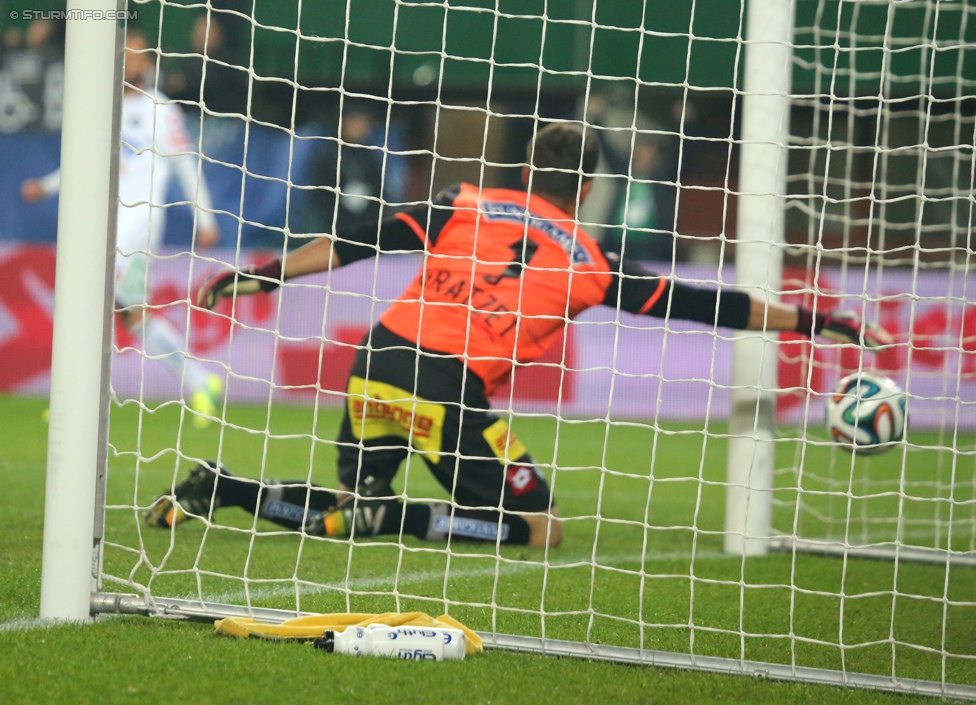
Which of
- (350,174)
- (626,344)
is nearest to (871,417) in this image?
(626,344)

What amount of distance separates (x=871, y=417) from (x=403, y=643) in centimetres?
218

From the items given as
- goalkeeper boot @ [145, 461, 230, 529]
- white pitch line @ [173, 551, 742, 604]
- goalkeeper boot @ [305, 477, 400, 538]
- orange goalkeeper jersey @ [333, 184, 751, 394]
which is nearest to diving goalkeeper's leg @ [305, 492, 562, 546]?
goalkeeper boot @ [305, 477, 400, 538]

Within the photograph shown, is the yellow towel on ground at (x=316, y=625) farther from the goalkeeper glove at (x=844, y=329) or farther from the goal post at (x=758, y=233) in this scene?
the goalkeeper glove at (x=844, y=329)

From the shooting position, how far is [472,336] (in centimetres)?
414

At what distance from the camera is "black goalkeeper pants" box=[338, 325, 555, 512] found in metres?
4.09

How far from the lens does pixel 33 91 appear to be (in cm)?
1119

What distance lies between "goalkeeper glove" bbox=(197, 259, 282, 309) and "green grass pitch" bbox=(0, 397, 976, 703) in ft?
1.35

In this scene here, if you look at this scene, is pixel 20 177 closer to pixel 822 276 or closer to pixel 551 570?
pixel 822 276

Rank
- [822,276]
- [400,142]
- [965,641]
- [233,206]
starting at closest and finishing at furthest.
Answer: [965,641] < [822,276] < [233,206] < [400,142]

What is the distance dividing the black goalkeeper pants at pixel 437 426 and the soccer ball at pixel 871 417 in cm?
109

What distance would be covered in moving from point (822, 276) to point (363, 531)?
6.63 metres

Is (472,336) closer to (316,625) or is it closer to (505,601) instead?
(505,601)

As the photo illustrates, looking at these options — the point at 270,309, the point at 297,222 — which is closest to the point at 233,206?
the point at 297,222

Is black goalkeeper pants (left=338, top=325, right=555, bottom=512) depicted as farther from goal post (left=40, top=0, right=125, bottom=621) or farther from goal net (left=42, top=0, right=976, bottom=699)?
goal post (left=40, top=0, right=125, bottom=621)
